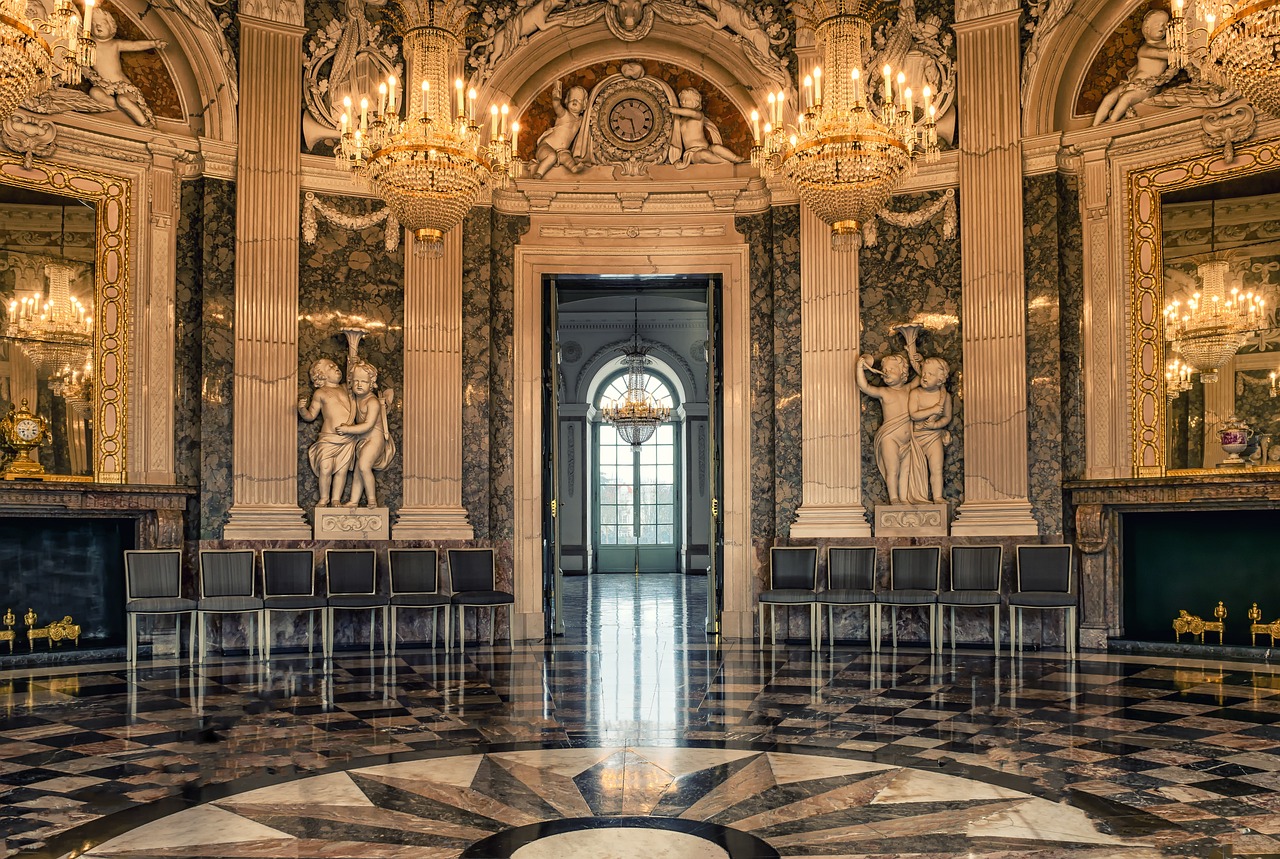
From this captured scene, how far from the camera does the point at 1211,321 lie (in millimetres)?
9805

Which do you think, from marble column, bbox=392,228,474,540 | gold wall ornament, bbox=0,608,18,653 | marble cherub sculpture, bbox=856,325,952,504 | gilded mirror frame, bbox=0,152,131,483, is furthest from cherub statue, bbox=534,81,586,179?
gold wall ornament, bbox=0,608,18,653

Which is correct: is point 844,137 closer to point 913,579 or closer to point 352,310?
point 913,579

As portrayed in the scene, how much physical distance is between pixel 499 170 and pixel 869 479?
4.57 meters

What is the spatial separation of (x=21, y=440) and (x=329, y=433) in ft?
8.00

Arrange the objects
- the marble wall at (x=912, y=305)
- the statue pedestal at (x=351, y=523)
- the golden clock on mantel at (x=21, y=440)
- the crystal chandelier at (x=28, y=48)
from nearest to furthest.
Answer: the crystal chandelier at (x=28, y=48)
the golden clock on mantel at (x=21, y=440)
the statue pedestal at (x=351, y=523)
the marble wall at (x=912, y=305)

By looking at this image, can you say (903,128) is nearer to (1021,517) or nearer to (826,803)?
(1021,517)

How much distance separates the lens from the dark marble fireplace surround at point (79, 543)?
9.22m

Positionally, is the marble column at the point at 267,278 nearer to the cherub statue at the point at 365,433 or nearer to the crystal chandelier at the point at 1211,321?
the cherub statue at the point at 365,433

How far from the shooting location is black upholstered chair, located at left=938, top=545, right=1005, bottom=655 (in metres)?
9.63

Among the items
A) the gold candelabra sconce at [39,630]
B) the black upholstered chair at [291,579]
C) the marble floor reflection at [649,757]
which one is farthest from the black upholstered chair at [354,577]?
the gold candelabra sconce at [39,630]

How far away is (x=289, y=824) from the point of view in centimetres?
434

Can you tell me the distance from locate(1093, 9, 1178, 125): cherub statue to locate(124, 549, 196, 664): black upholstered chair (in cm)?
884

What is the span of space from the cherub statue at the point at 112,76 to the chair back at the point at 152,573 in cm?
378

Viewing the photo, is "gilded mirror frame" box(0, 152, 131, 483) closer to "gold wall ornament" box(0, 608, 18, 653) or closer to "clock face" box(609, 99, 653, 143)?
"gold wall ornament" box(0, 608, 18, 653)
